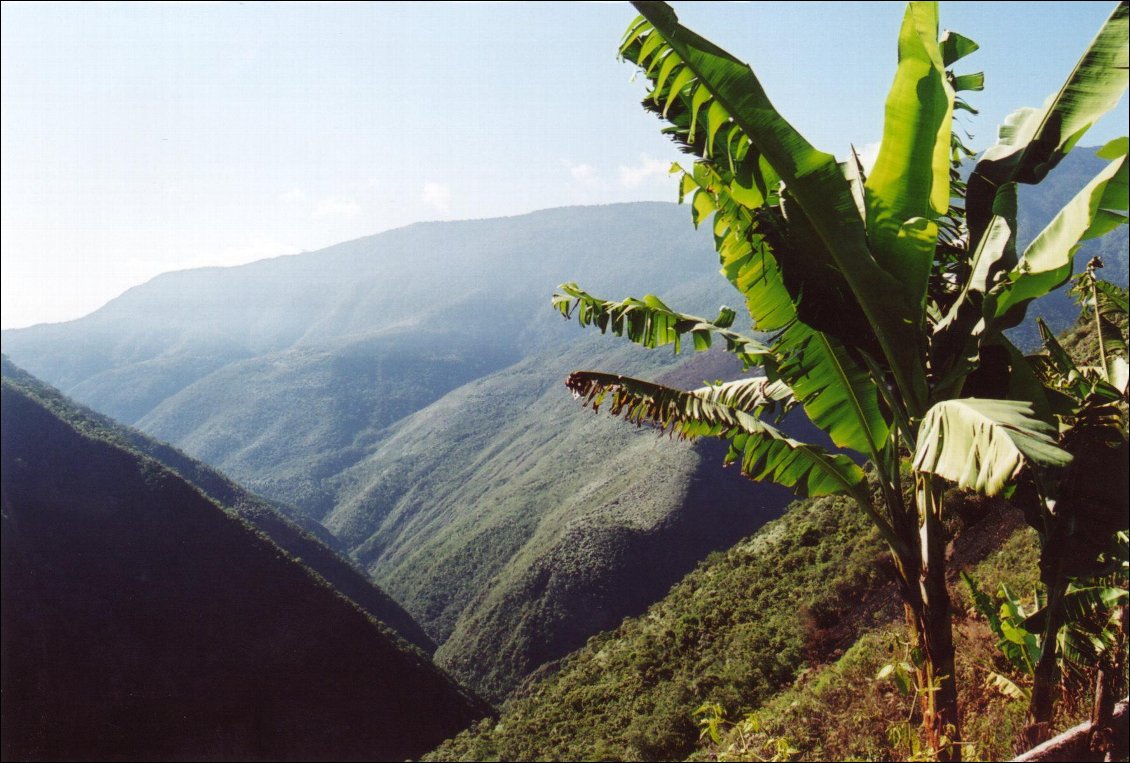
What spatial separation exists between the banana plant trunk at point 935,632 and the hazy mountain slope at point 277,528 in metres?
51.0

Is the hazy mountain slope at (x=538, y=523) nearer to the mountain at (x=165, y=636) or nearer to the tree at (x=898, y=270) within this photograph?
the mountain at (x=165, y=636)

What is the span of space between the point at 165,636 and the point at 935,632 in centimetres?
3788

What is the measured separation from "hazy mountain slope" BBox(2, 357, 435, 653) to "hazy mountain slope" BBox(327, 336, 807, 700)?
4776 mm

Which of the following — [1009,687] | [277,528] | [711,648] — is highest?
[1009,687]

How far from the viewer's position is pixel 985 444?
2207 mm

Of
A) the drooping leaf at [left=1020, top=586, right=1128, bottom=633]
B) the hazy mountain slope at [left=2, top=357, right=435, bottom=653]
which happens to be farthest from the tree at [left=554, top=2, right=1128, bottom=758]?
the hazy mountain slope at [left=2, top=357, right=435, bottom=653]

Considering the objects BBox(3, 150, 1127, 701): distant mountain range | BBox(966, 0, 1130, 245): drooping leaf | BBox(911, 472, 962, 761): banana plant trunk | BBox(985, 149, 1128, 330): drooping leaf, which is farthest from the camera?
BBox(3, 150, 1127, 701): distant mountain range

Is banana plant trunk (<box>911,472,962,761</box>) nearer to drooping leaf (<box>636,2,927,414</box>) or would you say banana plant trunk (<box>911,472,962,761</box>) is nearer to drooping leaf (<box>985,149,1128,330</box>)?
drooping leaf (<box>636,2,927,414</box>)

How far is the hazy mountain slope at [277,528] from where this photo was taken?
5203 centimetres

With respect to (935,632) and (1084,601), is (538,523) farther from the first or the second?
(935,632)

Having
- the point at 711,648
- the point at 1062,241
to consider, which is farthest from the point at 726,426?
the point at 711,648

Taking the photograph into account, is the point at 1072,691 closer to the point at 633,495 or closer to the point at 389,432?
the point at 633,495

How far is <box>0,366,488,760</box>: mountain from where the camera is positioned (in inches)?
1139

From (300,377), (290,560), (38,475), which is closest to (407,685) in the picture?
(290,560)
